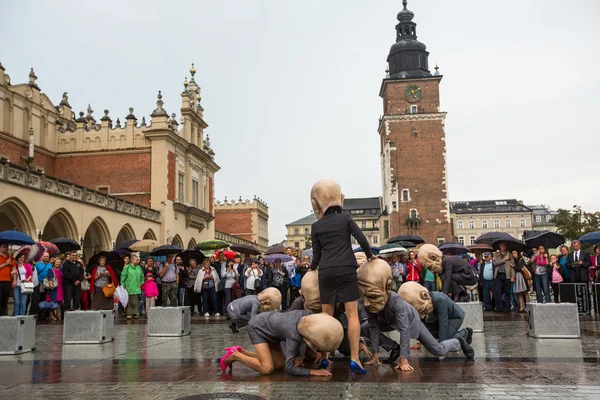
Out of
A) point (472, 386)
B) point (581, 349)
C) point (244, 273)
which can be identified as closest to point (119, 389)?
point (472, 386)

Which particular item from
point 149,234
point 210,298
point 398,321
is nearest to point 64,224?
point 149,234

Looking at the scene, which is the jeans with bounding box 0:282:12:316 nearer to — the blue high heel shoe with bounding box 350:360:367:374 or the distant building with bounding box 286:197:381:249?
the blue high heel shoe with bounding box 350:360:367:374

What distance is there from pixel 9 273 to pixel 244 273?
6594 mm

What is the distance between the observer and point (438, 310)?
7.34 metres

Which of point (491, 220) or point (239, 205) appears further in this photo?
point (491, 220)

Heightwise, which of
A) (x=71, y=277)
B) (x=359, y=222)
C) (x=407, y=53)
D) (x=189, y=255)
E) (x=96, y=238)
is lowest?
(x=71, y=277)

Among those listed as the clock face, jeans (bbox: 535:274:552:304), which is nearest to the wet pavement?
jeans (bbox: 535:274:552:304)

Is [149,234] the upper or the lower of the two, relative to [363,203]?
lower

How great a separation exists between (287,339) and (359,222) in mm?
106830

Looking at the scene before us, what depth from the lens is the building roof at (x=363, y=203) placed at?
118688 mm

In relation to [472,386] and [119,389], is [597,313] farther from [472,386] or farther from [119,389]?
[119,389]

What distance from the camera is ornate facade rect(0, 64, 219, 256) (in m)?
29.4

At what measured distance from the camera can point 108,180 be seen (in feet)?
133

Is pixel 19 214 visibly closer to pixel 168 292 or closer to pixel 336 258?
pixel 168 292
